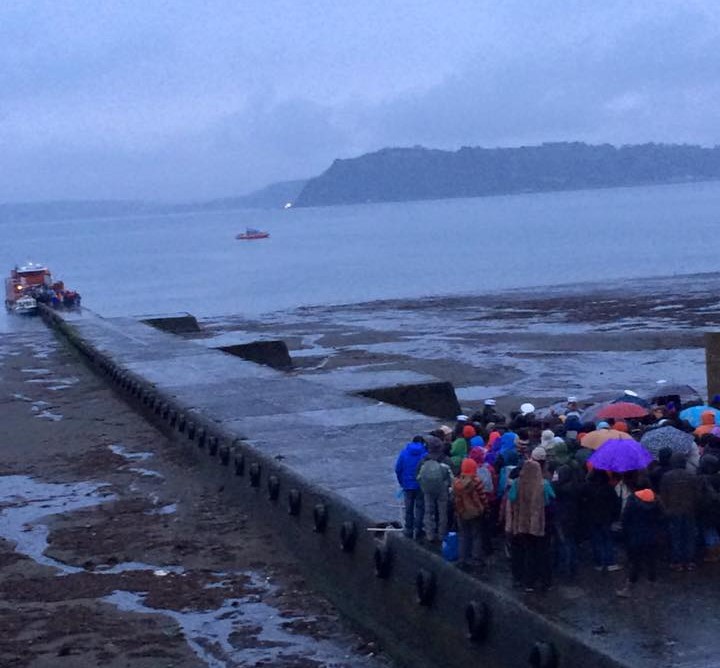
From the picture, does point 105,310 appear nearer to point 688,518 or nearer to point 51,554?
point 51,554

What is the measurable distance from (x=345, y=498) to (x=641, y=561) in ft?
15.9

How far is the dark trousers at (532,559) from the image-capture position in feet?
33.5

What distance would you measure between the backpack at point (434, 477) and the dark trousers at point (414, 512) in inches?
20.7

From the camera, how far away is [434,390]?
977 inches

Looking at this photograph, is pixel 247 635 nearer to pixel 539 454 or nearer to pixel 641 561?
pixel 539 454

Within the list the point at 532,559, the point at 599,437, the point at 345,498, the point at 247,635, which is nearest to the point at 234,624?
the point at 247,635

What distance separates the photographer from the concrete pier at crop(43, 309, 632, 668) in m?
10.3

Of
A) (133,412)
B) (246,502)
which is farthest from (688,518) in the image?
(133,412)

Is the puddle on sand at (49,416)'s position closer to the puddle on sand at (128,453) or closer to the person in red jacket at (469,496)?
the puddle on sand at (128,453)

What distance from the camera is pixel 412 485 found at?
37.2 ft

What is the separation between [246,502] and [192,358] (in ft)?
46.4

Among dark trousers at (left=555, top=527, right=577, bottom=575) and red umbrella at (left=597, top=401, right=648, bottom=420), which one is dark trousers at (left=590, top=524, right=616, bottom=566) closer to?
dark trousers at (left=555, top=527, right=577, bottom=575)

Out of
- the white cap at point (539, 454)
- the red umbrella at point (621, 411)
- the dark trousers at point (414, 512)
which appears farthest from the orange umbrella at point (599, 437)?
the red umbrella at point (621, 411)

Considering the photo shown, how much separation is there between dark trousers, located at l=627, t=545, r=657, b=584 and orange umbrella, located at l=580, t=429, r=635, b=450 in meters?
1.10
